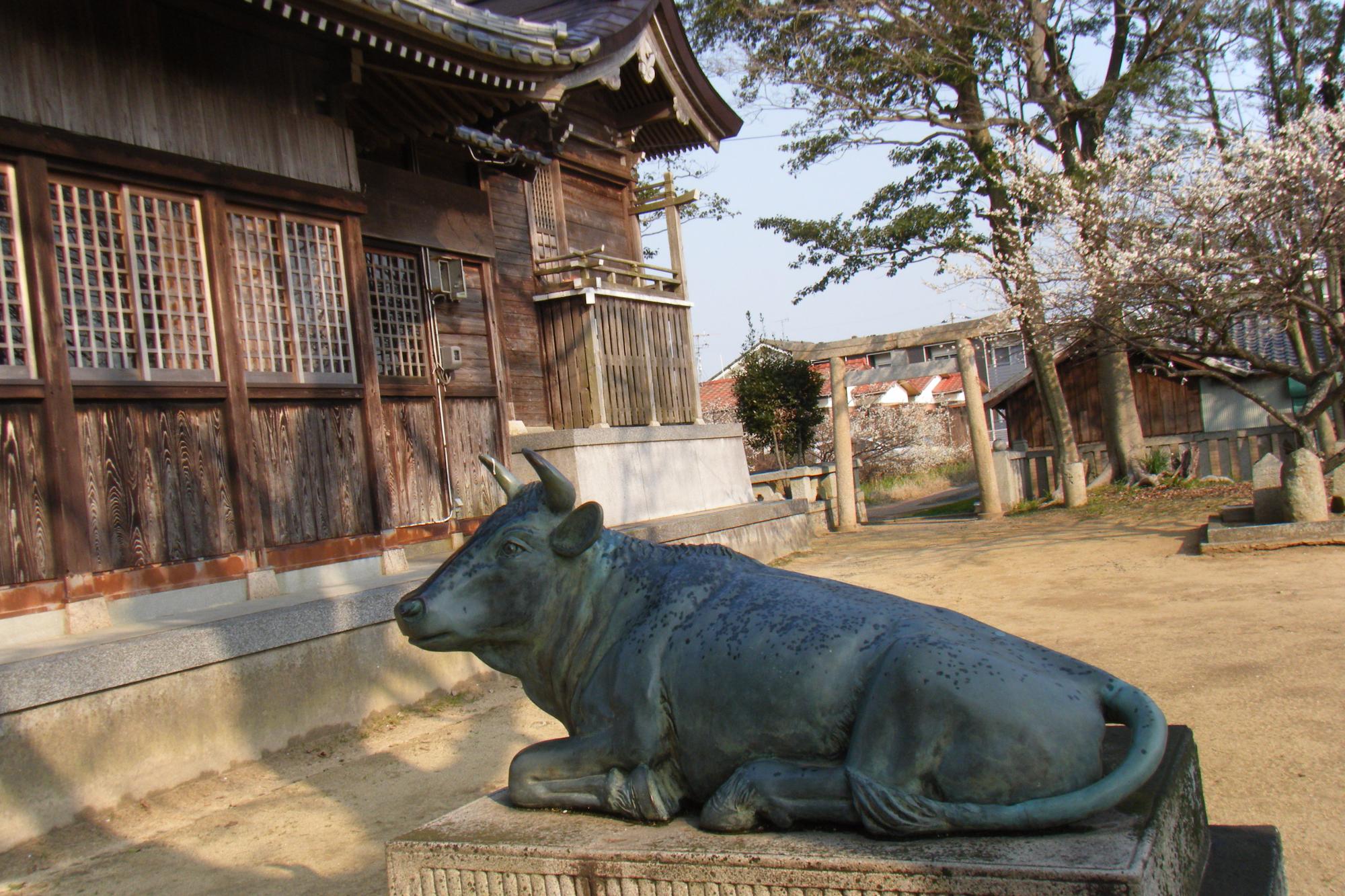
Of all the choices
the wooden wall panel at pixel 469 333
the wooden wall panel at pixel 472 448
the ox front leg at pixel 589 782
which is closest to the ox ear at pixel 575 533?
the ox front leg at pixel 589 782

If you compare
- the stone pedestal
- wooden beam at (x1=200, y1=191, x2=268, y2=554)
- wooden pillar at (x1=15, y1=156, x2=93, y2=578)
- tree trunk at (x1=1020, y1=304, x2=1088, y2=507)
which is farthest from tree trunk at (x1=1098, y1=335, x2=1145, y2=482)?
the stone pedestal

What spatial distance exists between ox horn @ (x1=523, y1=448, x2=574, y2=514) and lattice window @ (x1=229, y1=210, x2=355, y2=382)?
5.75m

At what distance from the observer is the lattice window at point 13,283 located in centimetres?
606

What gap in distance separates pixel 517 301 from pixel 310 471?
4902 mm

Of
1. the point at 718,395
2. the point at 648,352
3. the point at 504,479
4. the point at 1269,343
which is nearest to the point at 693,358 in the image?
the point at 648,352

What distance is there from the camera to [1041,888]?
76.4 inches

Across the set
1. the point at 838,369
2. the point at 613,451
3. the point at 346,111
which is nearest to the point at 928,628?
the point at 346,111

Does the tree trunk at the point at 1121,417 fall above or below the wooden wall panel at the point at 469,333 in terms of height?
below

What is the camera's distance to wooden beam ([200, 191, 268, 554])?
7.23 m

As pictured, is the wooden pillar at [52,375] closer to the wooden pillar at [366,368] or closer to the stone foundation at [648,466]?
the wooden pillar at [366,368]

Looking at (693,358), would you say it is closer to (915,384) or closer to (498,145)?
(498,145)

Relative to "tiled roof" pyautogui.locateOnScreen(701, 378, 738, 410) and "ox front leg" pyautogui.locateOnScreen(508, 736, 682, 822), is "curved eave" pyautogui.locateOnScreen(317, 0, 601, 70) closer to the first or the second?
"ox front leg" pyautogui.locateOnScreen(508, 736, 682, 822)

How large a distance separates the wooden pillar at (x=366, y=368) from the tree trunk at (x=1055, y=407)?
12298mm

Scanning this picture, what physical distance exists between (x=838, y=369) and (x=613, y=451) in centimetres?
781
